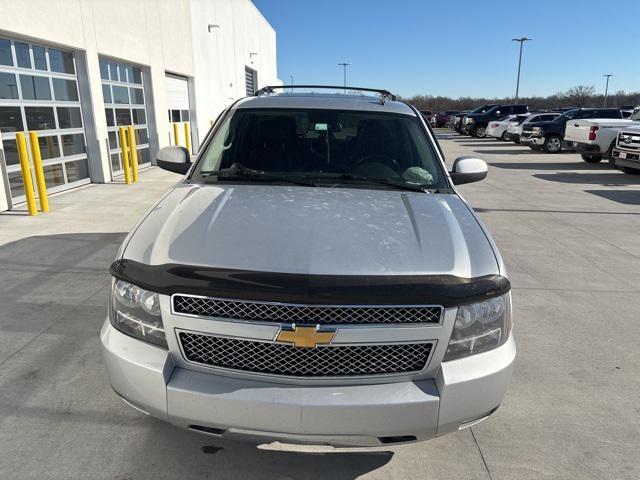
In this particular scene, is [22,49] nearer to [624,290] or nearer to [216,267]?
[216,267]

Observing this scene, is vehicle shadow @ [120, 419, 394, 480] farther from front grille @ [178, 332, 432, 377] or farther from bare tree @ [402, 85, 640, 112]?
bare tree @ [402, 85, 640, 112]

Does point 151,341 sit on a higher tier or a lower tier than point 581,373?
higher

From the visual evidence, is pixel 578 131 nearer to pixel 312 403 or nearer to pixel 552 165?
pixel 552 165

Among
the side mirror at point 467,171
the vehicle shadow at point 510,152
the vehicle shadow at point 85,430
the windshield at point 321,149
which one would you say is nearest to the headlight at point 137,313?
the vehicle shadow at point 85,430

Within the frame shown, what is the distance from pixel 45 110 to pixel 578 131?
50.5ft

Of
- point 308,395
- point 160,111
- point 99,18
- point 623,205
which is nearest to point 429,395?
point 308,395

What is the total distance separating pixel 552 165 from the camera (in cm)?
1659

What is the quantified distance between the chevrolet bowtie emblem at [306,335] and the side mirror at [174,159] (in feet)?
7.60

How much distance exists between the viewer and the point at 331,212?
2529 mm

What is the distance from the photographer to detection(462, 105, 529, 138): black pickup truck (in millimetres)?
31000

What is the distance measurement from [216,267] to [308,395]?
650mm

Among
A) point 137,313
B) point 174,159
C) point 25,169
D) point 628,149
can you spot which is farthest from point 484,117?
point 137,313

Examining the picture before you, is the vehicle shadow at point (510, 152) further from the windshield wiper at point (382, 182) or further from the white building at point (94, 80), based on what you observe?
the windshield wiper at point (382, 182)

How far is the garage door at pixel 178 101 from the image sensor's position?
636 inches
